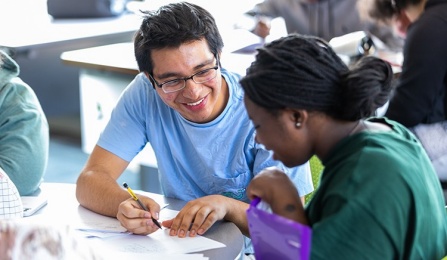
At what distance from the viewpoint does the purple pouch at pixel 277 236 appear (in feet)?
3.74

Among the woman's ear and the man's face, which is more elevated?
the woman's ear

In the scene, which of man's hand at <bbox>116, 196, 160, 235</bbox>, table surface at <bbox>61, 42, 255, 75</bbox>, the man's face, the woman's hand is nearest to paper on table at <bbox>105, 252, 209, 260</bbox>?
man's hand at <bbox>116, 196, 160, 235</bbox>

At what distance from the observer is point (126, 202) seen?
1.72 m

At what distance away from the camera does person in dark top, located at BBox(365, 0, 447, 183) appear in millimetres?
2574

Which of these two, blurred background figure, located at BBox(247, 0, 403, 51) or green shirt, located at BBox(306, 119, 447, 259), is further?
blurred background figure, located at BBox(247, 0, 403, 51)

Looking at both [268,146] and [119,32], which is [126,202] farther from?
[119,32]

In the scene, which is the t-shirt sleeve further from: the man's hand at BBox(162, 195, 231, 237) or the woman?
the woman

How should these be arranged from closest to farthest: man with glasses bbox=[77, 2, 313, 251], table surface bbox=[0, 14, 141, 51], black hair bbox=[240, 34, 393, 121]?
black hair bbox=[240, 34, 393, 121] → man with glasses bbox=[77, 2, 313, 251] → table surface bbox=[0, 14, 141, 51]

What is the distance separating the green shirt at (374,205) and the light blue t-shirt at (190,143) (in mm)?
601

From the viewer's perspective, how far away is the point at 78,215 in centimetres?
184

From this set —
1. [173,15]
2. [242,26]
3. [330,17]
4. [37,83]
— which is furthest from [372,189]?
[37,83]

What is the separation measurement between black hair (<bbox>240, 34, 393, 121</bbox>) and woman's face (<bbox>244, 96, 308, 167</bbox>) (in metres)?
0.02

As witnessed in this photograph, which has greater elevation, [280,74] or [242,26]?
[280,74]

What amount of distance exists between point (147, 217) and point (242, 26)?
2803 millimetres
